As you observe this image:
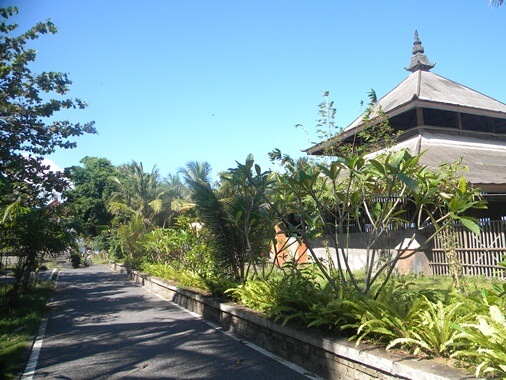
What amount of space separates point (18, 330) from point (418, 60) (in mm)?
18309

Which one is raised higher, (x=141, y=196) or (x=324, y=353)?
(x=141, y=196)

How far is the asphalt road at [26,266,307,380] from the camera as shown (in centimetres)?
506

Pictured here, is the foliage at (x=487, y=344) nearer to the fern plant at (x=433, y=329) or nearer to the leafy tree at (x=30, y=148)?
the fern plant at (x=433, y=329)

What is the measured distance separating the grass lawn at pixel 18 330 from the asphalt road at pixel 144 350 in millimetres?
271

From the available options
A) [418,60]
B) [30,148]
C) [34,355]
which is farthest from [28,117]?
[418,60]

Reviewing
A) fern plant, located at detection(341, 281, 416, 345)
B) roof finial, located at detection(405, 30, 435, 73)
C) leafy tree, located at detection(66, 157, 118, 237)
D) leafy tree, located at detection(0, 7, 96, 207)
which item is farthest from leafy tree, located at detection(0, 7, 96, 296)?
leafy tree, located at detection(66, 157, 118, 237)

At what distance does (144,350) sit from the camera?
612cm

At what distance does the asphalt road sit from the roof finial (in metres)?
15.6

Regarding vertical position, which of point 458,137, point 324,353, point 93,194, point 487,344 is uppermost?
point 93,194

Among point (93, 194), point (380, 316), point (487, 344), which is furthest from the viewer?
point (93, 194)

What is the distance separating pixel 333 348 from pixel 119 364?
113 inches

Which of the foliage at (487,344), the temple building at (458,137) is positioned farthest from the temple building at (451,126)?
the foliage at (487,344)

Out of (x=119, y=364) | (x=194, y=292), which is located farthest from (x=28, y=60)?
(x=119, y=364)

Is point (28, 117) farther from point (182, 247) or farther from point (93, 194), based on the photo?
point (93, 194)
